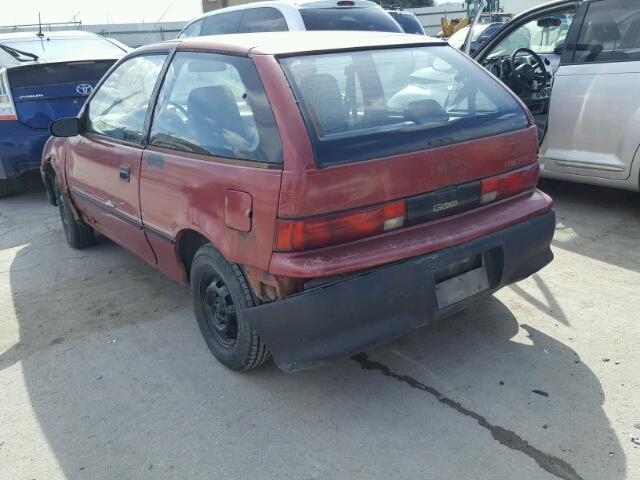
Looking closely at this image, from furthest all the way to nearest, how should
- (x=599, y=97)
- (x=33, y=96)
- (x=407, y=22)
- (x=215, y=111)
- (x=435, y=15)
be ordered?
(x=435, y=15), (x=407, y=22), (x=33, y=96), (x=599, y=97), (x=215, y=111)

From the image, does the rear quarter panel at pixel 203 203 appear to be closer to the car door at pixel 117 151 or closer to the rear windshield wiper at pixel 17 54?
the car door at pixel 117 151

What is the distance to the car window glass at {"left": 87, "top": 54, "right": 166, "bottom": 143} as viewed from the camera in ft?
11.3

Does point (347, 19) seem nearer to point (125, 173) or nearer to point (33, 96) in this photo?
point (33, 96)

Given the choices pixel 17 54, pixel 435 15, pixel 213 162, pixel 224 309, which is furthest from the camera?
pixel 435 15

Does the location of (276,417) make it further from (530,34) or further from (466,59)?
(530,34)

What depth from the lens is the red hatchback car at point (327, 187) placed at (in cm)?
241

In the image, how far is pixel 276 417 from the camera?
8.79 feet

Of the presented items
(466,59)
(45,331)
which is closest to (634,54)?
(466,59)

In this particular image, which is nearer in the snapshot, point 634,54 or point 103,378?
point 103,378

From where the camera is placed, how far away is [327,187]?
7.75 feet

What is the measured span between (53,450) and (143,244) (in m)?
1.39

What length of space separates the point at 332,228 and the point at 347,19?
4.84 m

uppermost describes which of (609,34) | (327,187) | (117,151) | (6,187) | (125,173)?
(609,34)

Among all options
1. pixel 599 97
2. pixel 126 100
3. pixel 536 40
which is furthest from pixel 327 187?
pixel 536 40
